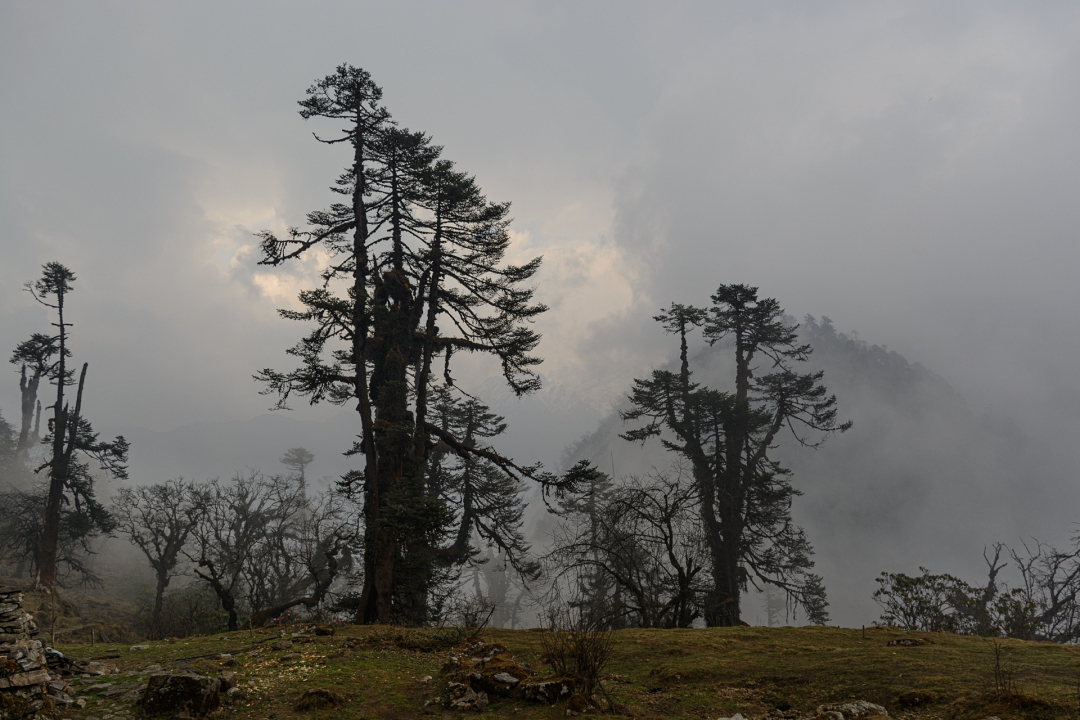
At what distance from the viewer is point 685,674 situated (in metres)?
7.59

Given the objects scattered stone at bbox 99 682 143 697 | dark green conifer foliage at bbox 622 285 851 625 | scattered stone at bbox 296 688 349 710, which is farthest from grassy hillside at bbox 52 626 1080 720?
dark green conifer foliage at bbox 622 285 851 625

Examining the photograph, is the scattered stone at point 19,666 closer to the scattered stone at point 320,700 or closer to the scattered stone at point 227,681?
the scattered stone at point 227,681

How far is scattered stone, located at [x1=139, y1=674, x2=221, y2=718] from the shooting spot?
5.57 metres

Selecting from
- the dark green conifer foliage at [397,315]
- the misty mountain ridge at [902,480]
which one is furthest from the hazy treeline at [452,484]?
the misty mountain ridge at [902,480]

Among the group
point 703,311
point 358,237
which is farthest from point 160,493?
point 703,311

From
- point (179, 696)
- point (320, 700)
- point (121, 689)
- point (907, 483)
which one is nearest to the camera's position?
point (179, 696)

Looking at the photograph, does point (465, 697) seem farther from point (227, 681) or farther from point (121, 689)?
point (121, 689)

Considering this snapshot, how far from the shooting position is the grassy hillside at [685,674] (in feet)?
18.5

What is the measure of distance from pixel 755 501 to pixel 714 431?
11.8 ft

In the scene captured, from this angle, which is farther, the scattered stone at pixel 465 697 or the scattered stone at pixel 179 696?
the scattered stone at pixel 465 697

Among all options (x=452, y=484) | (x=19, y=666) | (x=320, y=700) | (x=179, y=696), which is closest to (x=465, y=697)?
(x=320, y=700)

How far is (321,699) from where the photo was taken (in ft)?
20.6

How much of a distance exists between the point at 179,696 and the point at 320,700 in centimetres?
A: 149

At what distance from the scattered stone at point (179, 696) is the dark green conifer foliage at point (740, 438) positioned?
1791cm
